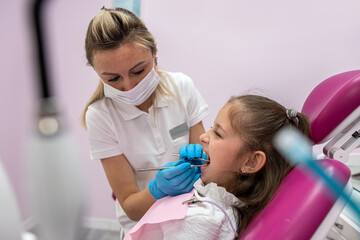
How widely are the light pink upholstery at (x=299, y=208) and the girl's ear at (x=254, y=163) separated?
7.8 inches

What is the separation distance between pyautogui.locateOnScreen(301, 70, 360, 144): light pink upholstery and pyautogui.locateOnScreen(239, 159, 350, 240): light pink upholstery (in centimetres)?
22

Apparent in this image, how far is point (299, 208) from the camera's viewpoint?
830mm

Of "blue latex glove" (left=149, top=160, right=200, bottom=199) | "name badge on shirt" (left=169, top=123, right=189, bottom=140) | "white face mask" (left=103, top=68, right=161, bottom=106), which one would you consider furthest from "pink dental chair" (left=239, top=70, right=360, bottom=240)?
"white face mask" (left=103, top=68, right=161, bottom=106)

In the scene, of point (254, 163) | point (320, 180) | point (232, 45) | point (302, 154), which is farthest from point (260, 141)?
point (232, 45)

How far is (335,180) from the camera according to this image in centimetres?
83

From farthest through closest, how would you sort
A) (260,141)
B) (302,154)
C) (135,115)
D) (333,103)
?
1. (135,115)
2. (260,141)
3. (333,103)
4. (302,154)

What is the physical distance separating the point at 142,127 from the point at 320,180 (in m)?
0.77

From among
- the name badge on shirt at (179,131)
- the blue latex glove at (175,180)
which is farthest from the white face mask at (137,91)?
the blue latex glove at (175,180)

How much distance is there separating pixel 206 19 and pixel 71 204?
1.91m

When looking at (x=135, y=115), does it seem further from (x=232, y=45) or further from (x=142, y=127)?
(x=232, y=45)

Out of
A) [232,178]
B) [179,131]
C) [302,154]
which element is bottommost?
[232,178]

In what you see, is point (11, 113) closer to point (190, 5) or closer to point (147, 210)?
point (147, 210)

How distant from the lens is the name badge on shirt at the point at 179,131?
1.42 m

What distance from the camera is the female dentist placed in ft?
3.73
